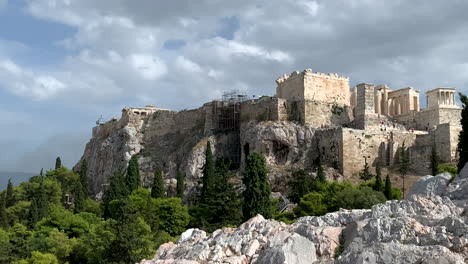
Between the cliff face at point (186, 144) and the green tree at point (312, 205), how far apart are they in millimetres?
9378

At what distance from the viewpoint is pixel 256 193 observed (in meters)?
42.6

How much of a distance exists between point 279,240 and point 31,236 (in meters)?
31.8

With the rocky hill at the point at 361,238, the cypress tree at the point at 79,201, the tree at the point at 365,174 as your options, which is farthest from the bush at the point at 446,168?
the cypress tree at the point at 79,201

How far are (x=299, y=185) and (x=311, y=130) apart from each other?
8779 mm

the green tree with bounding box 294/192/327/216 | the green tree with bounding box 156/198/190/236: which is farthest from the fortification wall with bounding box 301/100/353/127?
the green tree with bounding box 156/198/190/236

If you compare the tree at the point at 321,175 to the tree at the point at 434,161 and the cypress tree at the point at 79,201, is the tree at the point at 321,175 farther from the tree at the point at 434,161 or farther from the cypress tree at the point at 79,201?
the cypress tree at the point at 79,201

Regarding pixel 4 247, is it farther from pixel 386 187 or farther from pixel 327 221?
pixel 327 221

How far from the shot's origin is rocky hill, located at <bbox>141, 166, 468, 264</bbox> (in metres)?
18.9

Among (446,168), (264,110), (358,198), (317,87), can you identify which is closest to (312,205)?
(358,198)

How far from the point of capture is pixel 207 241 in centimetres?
2334

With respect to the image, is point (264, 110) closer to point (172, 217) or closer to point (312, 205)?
point (172, 217)

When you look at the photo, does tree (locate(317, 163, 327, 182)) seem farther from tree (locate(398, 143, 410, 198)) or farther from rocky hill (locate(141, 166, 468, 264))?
rocky hill (locate(141, 166, 468, 264))

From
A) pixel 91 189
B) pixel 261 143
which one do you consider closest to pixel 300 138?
pixel 261 143

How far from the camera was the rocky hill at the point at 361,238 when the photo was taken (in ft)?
62.0
